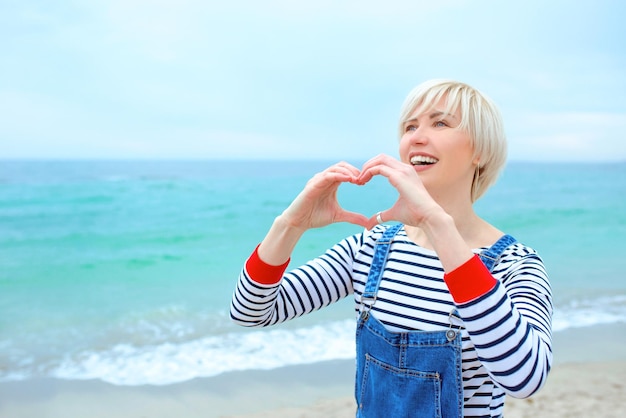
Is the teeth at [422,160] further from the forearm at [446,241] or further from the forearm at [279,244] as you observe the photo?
the forearm at [279,244]

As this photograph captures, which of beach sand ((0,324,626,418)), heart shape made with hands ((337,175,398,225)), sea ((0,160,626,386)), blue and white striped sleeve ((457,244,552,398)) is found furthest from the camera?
heart shape made with hands ((337,175,398,225))

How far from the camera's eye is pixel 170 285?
10648 mm

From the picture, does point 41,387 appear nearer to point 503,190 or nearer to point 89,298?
point 89,298

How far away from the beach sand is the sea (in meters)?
0.27

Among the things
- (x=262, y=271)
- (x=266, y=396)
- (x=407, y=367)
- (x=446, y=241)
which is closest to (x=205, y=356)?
(x=266, y=396)

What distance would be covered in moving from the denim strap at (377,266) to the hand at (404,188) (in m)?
0.24


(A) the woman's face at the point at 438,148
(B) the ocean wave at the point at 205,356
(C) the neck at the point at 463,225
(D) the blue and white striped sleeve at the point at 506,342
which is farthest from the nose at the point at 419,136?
(B) the ocean wave at the point at 205,356

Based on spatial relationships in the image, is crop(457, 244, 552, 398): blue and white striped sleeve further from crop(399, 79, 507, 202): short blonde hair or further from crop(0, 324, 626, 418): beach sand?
crop(0, 324, 626, 418): beach sand

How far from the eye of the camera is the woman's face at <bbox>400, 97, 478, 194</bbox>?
190cm

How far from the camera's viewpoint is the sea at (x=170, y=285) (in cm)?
652

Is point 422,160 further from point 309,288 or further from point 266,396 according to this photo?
point 266,396

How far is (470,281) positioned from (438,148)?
0.57 metres

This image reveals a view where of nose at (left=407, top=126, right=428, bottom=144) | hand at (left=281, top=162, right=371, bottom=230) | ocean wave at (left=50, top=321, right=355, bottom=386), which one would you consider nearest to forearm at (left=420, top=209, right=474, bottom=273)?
hand at (left=281, top=162, right=371, bottom=230)

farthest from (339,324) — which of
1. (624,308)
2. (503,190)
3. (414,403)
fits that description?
(503,190)
